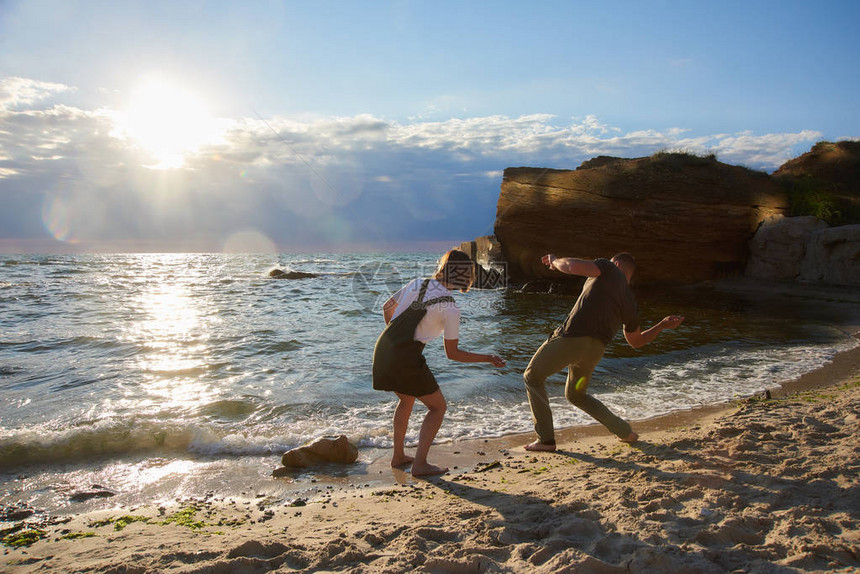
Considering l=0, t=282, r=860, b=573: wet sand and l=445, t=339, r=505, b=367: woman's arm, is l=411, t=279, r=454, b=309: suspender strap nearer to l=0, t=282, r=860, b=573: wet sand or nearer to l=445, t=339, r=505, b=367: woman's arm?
l=445, t=339, r=505, b=367: woman's arm

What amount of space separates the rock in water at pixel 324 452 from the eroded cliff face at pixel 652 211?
15.9 meters

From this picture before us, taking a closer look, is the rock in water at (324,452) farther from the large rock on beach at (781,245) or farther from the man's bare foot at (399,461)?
the large rock on beach at (781,245)

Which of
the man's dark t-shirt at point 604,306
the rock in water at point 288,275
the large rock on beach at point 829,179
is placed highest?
the large rock on beach at point 829,179

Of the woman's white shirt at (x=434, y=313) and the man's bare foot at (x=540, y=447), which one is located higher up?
the woman's white shirt at (x=434, y=313)

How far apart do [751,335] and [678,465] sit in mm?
9229

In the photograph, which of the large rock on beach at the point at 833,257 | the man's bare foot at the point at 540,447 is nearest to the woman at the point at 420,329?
the man's bare foot at the point at 540,447

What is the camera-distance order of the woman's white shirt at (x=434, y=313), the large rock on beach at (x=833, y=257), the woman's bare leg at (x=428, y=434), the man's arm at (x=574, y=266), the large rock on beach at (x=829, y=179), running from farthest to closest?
the large rock on beach at (x=829, y=179) → the large rock on beach at (x=833, y=257) → the woman's bare leg at (x=428, y=434) → the man's arm at (x=574, y=266) → the woman's white shirt at (x=434, y=313)

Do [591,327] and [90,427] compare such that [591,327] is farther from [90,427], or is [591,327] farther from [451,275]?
[90,427]

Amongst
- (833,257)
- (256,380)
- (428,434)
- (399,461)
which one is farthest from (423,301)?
(833,257)

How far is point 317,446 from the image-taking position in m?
4.85

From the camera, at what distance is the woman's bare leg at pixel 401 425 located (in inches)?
177

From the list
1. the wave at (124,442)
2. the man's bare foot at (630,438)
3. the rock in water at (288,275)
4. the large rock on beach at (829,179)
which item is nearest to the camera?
the man's bare foot at (630,438)

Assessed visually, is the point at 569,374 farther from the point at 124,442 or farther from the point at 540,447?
the point at 124,442

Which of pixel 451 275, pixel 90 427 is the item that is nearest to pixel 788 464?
pixel 451 275
